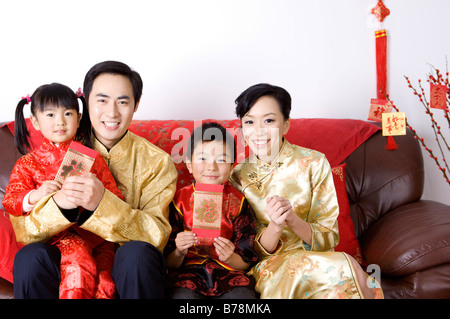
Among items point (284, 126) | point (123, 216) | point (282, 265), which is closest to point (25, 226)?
point (123, 216)

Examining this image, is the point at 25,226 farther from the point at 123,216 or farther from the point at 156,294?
the point at 156,294

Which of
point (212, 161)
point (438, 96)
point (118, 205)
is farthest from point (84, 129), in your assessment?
point (438, 96)

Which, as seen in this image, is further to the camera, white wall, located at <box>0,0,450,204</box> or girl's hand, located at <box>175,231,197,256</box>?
white wall, located at <box>0,0,450,204</box>

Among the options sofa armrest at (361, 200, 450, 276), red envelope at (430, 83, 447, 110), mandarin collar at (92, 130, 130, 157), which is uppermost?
red envelope at (430, 83, 447, 110)

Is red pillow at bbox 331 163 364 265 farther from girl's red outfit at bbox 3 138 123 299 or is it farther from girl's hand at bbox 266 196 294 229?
girl's red outfit at bbox 3 138 123 299

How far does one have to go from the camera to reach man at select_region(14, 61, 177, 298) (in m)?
1.34

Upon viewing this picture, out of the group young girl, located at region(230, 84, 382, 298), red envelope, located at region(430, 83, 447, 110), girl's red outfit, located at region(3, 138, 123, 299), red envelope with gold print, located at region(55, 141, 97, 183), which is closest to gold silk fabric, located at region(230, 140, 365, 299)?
young girl, located at region(230, 84, 382, 298)

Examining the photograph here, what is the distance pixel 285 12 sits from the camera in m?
2.50

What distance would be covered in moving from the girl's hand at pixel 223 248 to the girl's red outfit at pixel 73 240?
0.37 metres

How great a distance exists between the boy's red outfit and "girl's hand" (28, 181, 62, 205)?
45 cm

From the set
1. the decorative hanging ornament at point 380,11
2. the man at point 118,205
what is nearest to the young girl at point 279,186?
the man at point 118,205

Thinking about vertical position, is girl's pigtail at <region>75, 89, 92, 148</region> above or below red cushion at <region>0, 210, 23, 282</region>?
above

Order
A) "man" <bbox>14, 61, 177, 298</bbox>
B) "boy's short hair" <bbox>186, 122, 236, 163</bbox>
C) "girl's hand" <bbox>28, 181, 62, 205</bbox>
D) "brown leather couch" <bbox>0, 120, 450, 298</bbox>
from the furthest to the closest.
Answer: "boy's short hair" <bbox>186, 122, 236, 163</bbox> < "brown leather couch" <bbox>0, 120, 450, 298</bbox> < "girl's hand" <bbox>28, 181, 62, 205</bbox> < "man" <bbox>14, 61, 177, 298</bbox>

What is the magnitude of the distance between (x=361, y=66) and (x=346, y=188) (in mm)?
851
